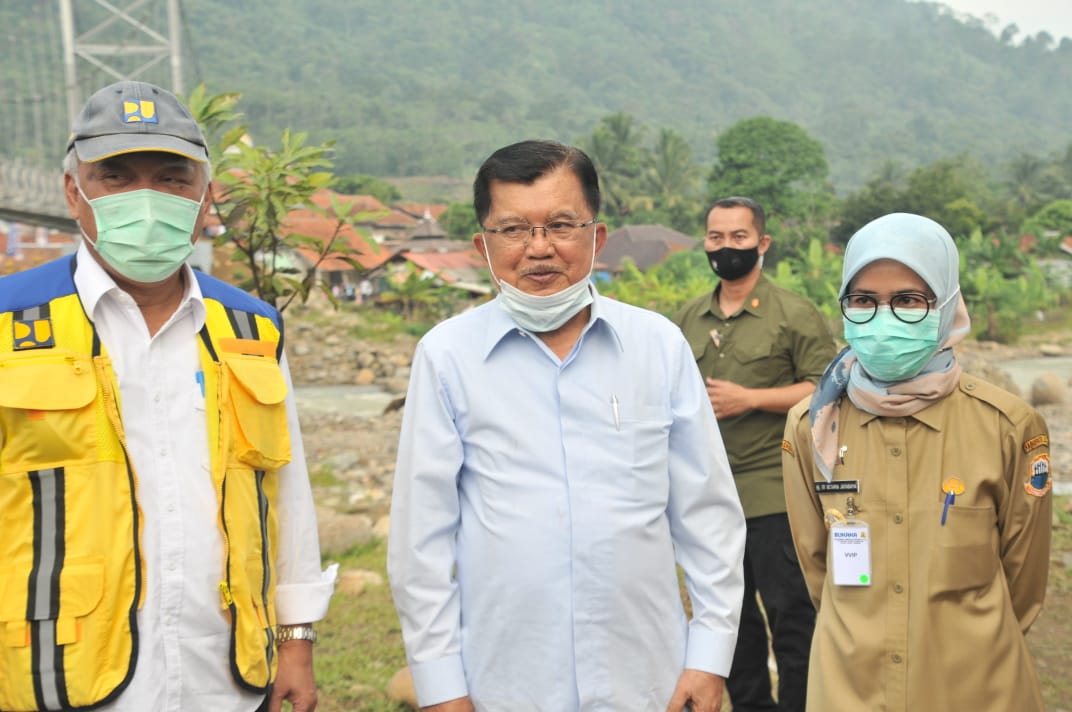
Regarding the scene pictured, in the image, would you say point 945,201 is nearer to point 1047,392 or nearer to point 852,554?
point 1047,392

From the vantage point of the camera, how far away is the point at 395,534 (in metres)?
2.02

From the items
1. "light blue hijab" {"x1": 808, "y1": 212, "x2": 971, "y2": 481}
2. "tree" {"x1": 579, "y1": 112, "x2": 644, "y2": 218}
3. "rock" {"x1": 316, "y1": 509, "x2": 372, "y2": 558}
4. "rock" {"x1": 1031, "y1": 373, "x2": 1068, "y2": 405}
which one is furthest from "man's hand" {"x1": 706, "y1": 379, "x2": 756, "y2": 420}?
"tree" {"x1": 579, "y1": 112, "x2": 644, "y2": 218}

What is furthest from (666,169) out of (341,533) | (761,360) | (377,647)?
(761,360)

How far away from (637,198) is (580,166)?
49722 mm

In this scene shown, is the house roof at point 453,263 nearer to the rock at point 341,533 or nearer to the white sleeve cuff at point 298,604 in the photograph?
the rock at point 341,533

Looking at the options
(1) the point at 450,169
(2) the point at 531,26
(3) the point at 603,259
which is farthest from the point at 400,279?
(2) the point at 531,26

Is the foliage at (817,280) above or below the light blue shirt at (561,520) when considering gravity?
above

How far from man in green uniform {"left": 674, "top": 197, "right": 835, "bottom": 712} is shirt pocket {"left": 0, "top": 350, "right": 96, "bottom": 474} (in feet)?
7.36

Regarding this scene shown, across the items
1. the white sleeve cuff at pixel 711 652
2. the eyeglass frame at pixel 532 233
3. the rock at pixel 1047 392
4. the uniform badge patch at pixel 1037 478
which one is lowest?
the rock at pixel 1047 392

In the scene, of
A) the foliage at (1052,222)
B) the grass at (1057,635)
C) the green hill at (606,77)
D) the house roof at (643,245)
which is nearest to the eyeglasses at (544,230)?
the grass at (1057,635)

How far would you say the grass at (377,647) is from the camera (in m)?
4.06

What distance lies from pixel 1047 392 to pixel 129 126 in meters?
15.5

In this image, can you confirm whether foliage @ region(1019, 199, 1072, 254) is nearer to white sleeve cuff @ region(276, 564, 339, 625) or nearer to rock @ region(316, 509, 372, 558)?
rock @ region(316, 509, 372, 558)

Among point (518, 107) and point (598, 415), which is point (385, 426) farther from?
point (518, 107)
